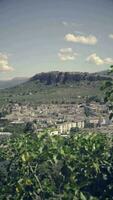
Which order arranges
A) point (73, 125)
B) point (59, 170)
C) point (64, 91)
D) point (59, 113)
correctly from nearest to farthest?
point (59, 170) < point (73, 125) < point (59, 113) < point (64, 91)

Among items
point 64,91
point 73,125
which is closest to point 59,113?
point 73,125

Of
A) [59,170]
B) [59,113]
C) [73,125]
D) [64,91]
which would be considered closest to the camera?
[59,170]

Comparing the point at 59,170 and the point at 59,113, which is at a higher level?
the point at 59,170

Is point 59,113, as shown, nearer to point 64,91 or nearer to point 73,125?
point 73,125

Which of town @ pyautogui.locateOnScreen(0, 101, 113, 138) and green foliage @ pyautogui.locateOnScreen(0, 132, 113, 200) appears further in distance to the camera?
town @ pyautogui.locateOnScreen(0, 101, 113, 138)

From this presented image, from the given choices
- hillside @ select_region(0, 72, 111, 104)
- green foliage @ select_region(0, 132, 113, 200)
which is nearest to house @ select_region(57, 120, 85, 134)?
hillside @ select_region(0, 72, 111, 104)

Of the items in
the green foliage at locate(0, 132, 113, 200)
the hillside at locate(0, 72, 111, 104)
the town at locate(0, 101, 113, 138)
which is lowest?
the town at locate(0, 101, 113, 138)

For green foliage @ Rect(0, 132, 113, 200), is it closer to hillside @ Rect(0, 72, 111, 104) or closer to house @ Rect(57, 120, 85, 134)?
house @ Rect(57, 120, 85, 134)

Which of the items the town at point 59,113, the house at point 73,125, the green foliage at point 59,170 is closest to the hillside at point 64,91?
the town at point 59,113

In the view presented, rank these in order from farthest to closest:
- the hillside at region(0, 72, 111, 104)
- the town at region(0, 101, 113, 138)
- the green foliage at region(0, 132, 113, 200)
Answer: the hillside at region(0, 72, 111, 104)
the town at region(0, 101, 113, 138)
the green foliage at region(0, 132, 113, 200)

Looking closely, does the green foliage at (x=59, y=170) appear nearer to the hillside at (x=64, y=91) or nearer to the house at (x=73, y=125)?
the house at (x=73, y=125)

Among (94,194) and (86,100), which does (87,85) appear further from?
(94,194)

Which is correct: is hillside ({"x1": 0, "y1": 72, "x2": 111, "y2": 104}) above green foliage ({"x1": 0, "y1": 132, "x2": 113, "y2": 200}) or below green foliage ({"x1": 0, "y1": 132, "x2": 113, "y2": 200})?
below

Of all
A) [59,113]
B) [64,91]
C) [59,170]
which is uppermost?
[59,170]
